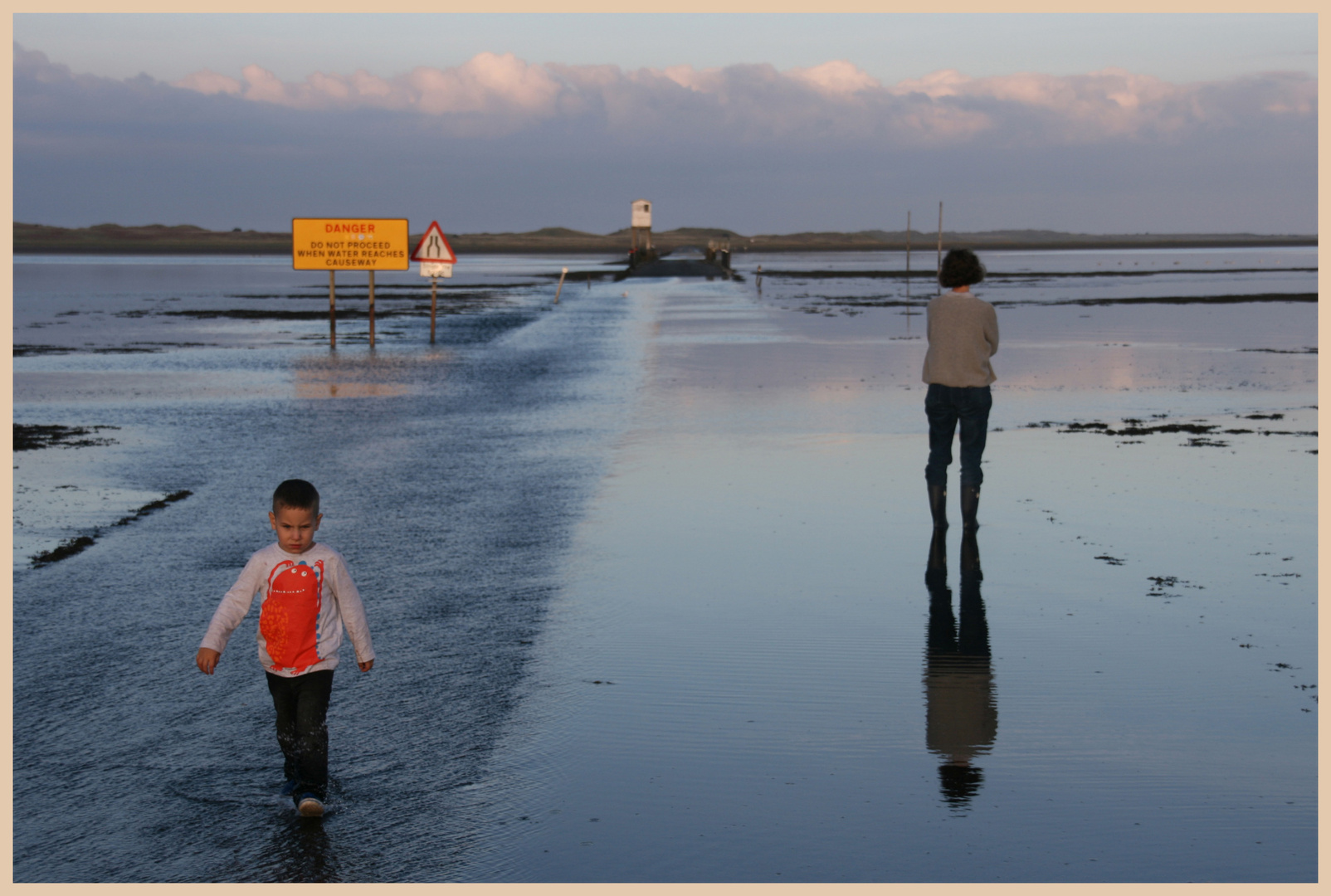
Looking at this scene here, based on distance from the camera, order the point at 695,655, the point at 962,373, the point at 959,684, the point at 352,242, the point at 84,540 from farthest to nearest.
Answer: the point at 352,242, the point at 84,540, the point at 962,373, the point at 695,655, the point at 959,684

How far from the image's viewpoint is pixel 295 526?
4551 millimetres

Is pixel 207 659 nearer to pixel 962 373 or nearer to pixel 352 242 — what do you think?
pixel 962 373

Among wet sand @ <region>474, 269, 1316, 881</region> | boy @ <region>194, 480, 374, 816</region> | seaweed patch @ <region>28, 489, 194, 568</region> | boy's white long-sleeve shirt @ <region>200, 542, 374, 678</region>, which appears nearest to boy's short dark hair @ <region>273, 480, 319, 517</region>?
boy @ <region>194, 480, 374, 816</region>

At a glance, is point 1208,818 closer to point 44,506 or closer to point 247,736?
point 247,736

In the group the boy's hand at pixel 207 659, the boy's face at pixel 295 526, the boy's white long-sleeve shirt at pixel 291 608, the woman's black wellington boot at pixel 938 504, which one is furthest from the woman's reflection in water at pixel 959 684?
the boy's hand at pixel 207 659

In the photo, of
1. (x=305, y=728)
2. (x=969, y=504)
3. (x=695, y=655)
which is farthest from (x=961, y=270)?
(x=305, y=728)

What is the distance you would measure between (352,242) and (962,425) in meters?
22.0

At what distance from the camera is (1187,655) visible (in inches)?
242

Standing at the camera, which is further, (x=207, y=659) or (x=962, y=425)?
(x=962, y=425)

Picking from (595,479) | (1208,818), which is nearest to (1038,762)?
(1208,818)

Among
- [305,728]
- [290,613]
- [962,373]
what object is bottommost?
[305,728]

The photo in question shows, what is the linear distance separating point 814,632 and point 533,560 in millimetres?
2207

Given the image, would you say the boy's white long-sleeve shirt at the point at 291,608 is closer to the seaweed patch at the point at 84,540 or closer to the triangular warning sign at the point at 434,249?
the seaweed patch at the point at 84,540

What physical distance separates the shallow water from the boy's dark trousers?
0.34 feet
